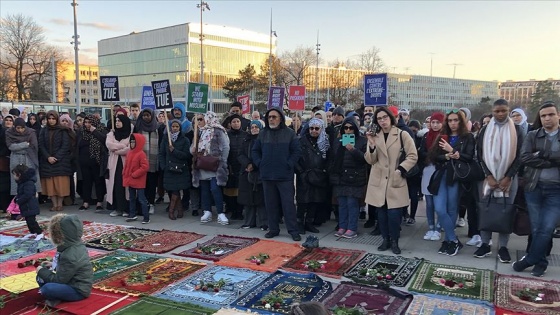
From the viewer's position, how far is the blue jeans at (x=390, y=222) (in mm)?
6461

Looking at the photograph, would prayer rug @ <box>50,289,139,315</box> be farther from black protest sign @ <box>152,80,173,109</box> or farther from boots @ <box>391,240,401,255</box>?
black protest sign @ <box>152,80,173,109</box>

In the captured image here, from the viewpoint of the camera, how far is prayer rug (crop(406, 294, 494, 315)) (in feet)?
14.6

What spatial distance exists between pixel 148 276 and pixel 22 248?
8.59 feet

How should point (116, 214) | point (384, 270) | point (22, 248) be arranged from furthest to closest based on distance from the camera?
point (116, 214) < point (22, 248) < point (384, 270)

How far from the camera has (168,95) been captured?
9500mm

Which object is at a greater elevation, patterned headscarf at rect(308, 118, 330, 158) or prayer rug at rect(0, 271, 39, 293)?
patterned headscarf at rect(308, 118, 330, 158)

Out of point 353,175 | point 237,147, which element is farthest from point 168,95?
point 353,175

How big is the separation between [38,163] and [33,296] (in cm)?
527

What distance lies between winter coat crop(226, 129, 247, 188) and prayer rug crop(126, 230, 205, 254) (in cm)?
136

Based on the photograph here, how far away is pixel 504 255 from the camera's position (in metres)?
6.06

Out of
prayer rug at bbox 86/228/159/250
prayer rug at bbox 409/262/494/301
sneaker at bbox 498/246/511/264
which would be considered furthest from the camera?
prayer rug at bbox 86/228/159/250

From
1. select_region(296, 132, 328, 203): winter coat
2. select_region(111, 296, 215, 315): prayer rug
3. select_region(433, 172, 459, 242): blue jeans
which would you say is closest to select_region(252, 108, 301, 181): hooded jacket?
select_region(296, 132, 328, 203): winter coat

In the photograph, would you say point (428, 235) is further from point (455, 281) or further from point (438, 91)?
point (438, 91)

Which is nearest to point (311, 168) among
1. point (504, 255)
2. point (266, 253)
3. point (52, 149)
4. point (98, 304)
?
point (266, 253)
